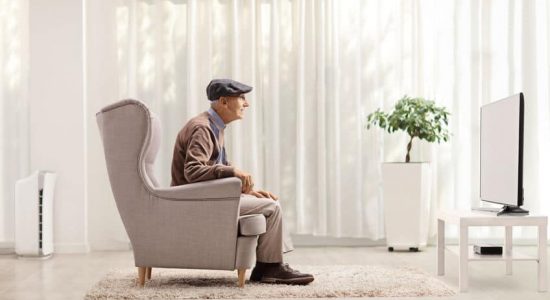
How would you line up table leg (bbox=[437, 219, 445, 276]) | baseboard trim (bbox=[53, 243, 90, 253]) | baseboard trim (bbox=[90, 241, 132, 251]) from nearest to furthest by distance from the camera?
table leg (bbox=[437, 219, 445, 276]), baseboard trim (bbox=[53, 243, 90, 253]), baseboard trim (bbox=[90, 241, 132, 251])

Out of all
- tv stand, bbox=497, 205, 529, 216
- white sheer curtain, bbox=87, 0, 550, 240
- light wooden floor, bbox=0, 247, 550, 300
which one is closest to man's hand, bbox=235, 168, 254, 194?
light wooden floor, bbox=0, 247, 550, 300

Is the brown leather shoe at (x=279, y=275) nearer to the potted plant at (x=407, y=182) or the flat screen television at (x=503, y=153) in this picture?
the flat screen television at (x=503, y=153)

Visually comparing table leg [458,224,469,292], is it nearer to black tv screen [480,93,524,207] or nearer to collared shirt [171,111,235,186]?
black tv screen [480,93,524,207]

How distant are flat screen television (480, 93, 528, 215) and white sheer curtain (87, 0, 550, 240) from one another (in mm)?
1696

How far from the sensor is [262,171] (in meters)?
6.59

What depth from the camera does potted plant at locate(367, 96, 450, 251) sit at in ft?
20.2

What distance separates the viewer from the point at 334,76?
6.55m

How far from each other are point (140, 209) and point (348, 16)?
10.0ft

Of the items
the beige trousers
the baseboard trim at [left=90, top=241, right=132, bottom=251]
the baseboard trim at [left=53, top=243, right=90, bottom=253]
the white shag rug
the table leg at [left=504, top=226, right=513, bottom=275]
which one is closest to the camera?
the white shag rug

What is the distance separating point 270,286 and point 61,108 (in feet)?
9.52

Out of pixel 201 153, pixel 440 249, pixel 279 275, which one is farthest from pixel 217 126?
pixel 440 249

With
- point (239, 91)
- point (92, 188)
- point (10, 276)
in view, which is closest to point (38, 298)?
point (10, 276)

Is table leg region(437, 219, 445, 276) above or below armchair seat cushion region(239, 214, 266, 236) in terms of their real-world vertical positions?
below

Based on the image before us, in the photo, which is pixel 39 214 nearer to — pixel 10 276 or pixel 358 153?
pixel 10 276
